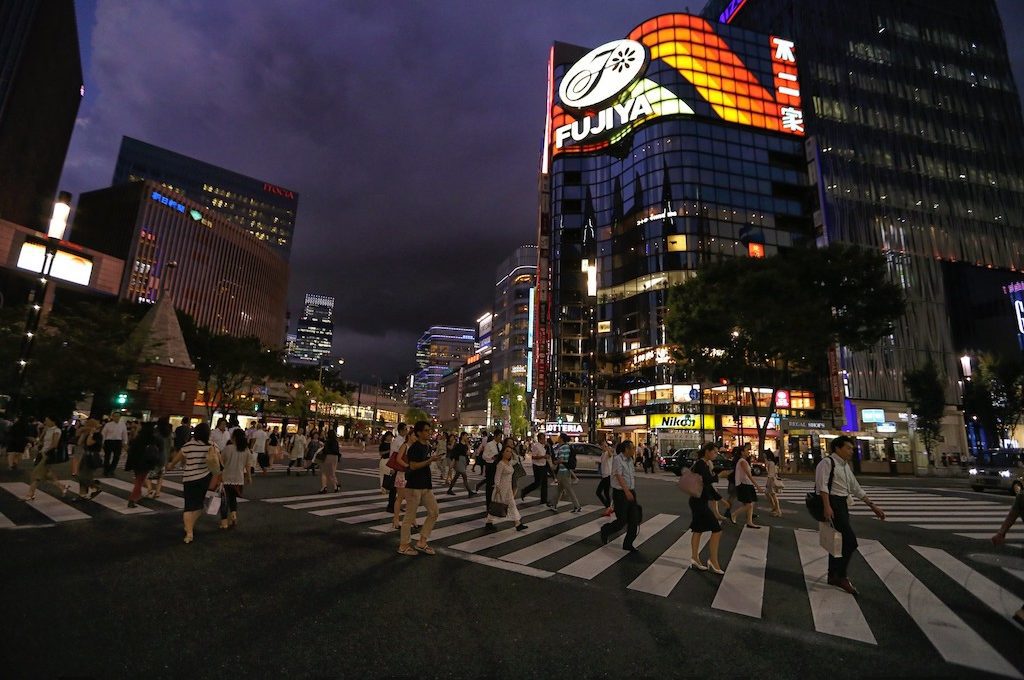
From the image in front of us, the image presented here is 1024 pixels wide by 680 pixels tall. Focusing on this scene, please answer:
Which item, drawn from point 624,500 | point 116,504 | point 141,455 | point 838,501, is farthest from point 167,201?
point 838,501

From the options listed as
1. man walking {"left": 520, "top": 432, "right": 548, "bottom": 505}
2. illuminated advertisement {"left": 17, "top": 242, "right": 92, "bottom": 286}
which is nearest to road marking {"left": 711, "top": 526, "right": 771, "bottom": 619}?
man walking {"left": 520, "top": 432, "right": 548, "bottom": 505}

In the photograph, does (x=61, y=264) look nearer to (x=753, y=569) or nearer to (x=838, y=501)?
(x=753, y=569)

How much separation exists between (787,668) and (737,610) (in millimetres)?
1429

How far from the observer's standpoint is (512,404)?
8362 cm

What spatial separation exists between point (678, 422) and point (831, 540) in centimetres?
4374

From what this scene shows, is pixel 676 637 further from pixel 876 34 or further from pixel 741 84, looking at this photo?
pixel 876 34

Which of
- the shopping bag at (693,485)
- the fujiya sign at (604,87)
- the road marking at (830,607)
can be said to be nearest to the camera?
the road marking at (830,607)

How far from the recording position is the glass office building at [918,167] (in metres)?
48.5

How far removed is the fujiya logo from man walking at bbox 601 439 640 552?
6311 centimetres

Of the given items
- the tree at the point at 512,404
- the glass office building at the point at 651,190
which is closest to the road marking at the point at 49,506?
the glass office building at the point at 651,190

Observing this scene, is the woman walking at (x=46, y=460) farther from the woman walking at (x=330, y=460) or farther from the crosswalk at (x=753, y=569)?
the woman walking at (x=330, y=460)

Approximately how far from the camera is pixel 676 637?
445 cm

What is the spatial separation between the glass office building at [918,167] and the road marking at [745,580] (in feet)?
153

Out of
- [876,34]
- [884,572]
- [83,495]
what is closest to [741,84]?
[876,34]
